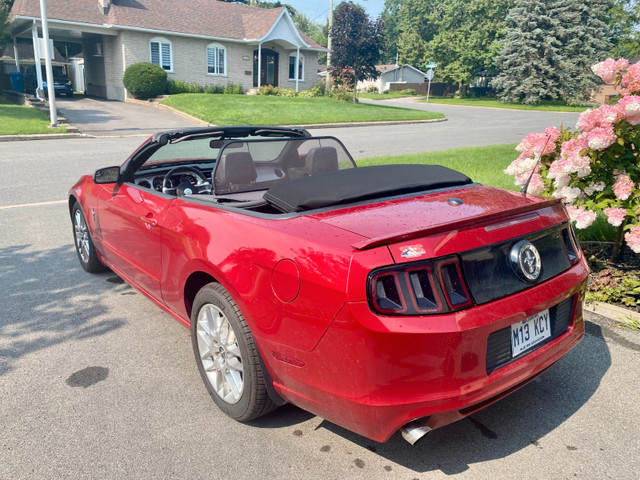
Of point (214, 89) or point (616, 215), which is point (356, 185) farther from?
point (214, 89)

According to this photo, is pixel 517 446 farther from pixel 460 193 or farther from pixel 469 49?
pixel 469 49

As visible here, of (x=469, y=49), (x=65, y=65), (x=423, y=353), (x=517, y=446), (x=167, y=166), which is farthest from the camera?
(x=469, y=49)

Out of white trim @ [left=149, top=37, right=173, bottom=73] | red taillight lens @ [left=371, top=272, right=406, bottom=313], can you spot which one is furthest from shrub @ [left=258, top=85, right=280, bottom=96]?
red taillight lens @ [left=371, top=272, right=406, bottom=313]

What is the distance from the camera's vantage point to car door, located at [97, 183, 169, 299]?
11.5 feet

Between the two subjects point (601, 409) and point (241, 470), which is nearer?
point (241, 470)

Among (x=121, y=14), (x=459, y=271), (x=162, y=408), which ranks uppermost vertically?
(x=121, y=14)

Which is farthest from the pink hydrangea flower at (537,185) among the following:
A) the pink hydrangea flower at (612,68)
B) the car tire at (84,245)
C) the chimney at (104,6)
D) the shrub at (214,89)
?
the chimney at (104,6)

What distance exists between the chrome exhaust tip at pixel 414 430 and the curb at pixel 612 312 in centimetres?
273

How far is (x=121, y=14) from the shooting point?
29188 mm

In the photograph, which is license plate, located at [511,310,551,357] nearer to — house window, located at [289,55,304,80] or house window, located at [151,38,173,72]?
house window, located at [151,38,173,72]

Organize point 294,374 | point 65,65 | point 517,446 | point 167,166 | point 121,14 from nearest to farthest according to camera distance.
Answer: point 294,374 → point 517,446 → point 167,166 → point 121,14 → point 65,65

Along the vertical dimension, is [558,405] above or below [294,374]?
below

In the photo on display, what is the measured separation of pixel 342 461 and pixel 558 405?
4.56 ft

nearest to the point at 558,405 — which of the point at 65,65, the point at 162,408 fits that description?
the point at 162,408
